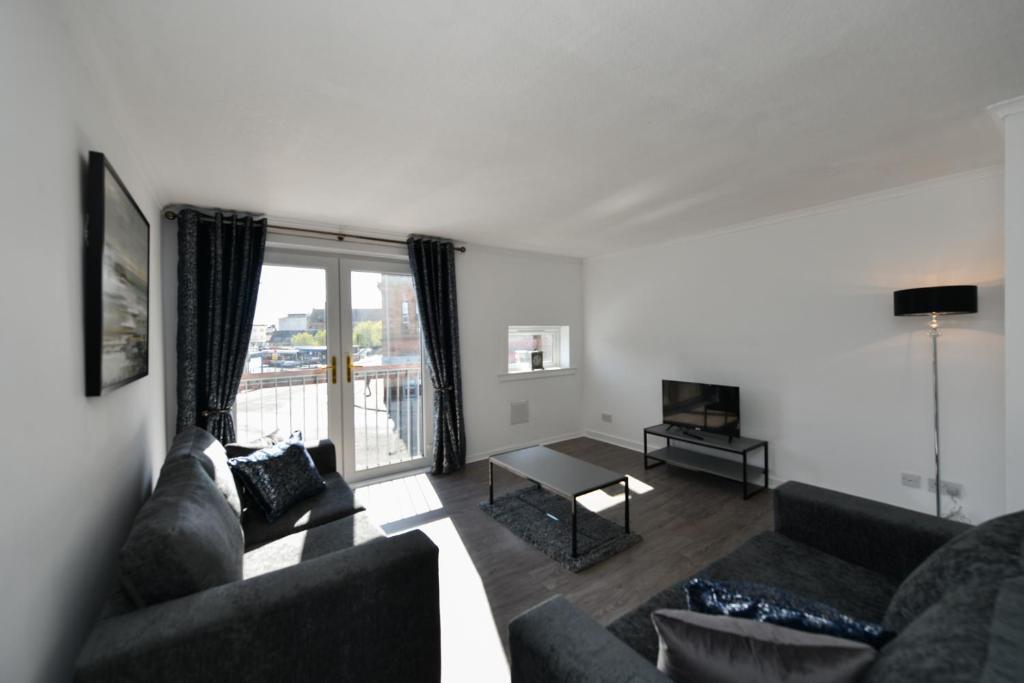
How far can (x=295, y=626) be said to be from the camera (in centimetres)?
116

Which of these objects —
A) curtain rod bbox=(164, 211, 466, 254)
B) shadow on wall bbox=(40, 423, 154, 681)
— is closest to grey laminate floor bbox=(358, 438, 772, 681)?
shadow on wall bbox=(40, 423, 154, 681)

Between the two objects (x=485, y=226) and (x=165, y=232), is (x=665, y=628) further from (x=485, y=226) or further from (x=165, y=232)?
(x=165, y=232)

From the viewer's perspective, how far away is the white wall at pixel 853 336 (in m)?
2.57

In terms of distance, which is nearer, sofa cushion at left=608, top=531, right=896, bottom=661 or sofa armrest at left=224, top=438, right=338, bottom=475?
sofa cushion at left=608, top=531, right=896, bottom=661

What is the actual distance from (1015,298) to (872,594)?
1.55 m

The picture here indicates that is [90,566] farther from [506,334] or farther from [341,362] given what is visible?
[506,334]

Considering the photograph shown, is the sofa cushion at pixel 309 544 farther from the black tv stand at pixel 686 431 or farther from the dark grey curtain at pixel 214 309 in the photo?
the black tv stand at pixel 686 431

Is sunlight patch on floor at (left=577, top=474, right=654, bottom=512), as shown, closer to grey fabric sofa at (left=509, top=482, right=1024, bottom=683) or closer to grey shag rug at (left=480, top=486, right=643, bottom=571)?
grey shag rug at (left=480, top=486, right=643, bottom=571)

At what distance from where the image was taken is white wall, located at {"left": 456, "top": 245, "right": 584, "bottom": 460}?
4410 millimetres

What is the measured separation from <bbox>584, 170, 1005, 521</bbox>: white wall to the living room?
2 centimetres

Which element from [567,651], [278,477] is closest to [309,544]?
[278,477]

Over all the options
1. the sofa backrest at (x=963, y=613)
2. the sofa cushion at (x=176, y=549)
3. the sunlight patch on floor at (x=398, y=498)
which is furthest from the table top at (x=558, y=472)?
the sofa cushion at (x=176, y=549)

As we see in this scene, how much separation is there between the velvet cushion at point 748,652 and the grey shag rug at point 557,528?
158 cm

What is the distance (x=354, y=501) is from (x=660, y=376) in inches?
135
